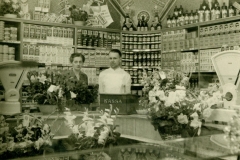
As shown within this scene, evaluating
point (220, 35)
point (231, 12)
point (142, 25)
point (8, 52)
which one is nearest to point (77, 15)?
point (8, 52)

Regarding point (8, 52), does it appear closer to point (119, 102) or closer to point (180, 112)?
point (119, 102)

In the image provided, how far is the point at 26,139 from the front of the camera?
4.76 ft

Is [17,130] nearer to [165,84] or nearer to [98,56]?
[165,84]

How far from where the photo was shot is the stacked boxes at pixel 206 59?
561 centimetres

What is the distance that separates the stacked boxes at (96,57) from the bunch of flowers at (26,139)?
4558 millimetres

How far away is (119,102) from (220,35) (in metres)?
3.40

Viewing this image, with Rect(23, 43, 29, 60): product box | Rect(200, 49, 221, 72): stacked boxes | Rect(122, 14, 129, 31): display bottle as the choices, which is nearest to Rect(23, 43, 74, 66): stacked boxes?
Rect(23, 43, 29, 60): product box

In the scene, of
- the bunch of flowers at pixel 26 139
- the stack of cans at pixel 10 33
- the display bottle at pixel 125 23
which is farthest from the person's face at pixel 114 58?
the display bottle at pixel 125 23

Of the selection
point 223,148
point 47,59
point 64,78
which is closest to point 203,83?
point 47,59

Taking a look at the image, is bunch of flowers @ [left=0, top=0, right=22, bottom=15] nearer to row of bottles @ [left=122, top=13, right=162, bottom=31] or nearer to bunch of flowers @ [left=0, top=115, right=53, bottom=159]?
row of bottles @ [left=122, top=13, right=162, bottom=31]

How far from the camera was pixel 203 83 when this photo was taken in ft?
19.2

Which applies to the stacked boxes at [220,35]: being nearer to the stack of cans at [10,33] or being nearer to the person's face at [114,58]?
the person's face at [114,58]

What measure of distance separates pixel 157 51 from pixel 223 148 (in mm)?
5401

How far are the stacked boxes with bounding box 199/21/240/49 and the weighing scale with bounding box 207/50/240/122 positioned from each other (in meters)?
3.11
